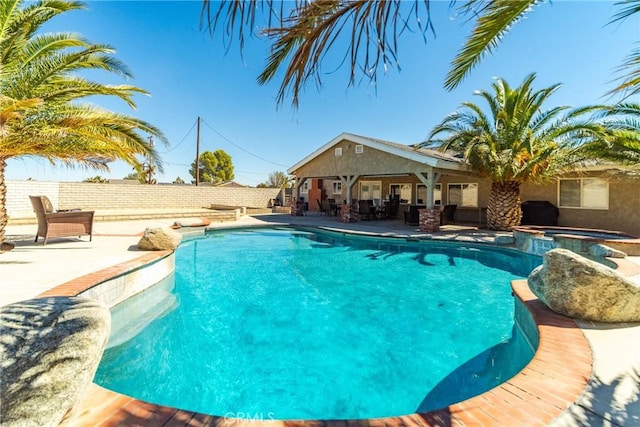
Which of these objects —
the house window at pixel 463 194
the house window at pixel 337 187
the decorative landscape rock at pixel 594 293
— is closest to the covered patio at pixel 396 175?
the house window at pixel 463 194

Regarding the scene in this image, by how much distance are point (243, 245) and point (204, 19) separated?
10839 mm

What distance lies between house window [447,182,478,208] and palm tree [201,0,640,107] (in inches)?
610

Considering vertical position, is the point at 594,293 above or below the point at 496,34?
below

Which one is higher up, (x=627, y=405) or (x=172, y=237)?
(x=172, y=237)

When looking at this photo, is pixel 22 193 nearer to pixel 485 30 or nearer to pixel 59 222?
pixel 59 222

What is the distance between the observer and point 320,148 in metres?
18.8

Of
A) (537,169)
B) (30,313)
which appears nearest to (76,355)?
(30,313)

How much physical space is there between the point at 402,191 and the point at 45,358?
20370mm

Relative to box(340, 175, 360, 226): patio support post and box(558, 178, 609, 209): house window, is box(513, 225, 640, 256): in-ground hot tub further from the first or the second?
box(340, 175, 360, 226): patio support post

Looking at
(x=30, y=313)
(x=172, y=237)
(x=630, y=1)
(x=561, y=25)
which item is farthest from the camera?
(x=172, y=237)

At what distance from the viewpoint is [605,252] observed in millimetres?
7586

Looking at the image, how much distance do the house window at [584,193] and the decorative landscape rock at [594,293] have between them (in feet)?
41.5

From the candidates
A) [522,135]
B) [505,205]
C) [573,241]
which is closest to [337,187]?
[505,205]

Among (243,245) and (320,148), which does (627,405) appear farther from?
(320,148)
